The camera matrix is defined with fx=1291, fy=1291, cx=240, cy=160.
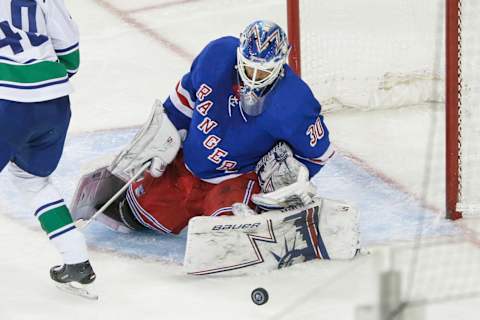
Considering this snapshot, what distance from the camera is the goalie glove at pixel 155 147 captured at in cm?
364

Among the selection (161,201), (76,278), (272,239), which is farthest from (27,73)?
(272,239)

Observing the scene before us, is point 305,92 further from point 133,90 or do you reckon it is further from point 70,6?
point 70,6

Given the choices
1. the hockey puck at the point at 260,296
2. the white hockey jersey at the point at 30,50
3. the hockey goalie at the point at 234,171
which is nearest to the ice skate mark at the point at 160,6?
the hockey goalie at the point at 234,171

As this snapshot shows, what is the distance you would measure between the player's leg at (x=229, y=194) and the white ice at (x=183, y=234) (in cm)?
17

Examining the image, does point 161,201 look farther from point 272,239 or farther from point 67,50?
point 67,50

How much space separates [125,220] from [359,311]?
195 cm

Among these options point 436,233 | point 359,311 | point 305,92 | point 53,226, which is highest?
point 359,311

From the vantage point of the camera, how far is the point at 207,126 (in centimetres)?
357

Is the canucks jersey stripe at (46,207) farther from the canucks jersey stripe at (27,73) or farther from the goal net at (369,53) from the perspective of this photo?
the goal net at (369,53)

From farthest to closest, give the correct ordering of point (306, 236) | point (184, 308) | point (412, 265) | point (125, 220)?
point (125, 220) → point (306, 236) → point (184, 308) → point (412, 265)

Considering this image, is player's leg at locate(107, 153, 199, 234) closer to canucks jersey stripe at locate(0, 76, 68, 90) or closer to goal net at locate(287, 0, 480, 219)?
canucks jersey stripe at locate(0, 76, 68, 90)

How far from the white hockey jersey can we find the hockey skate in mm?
450

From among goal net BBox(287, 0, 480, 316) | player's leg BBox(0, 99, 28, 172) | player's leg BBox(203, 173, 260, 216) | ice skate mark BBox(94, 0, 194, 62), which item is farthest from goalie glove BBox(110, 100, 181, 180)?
ice skate mark BBox(94, 0, 194, 62)

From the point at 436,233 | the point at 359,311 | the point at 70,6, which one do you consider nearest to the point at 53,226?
the point at 436,233
